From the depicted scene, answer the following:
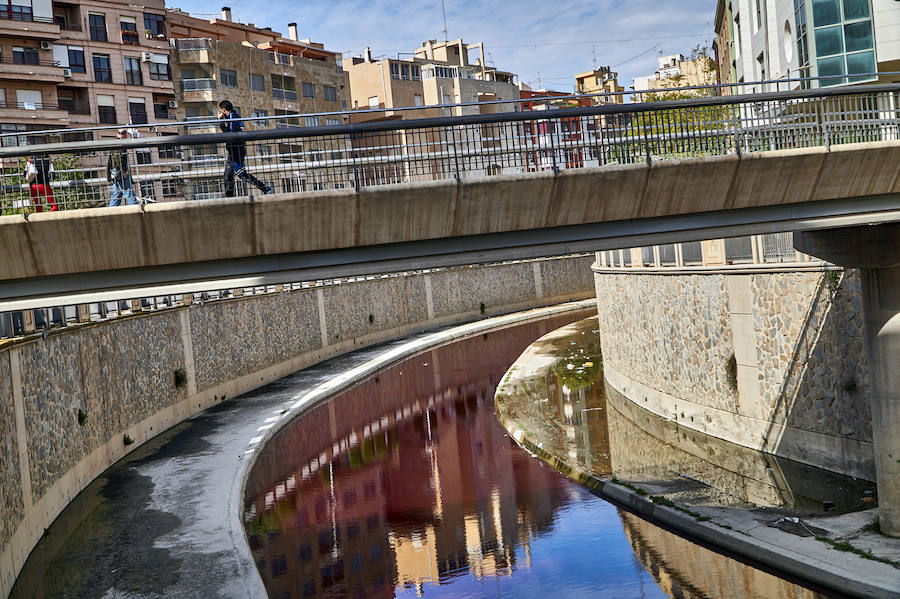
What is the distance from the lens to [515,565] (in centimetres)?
1332

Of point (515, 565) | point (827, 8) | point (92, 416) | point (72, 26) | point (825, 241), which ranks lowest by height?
point (515, 565)

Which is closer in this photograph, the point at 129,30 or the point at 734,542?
the point at 734,542

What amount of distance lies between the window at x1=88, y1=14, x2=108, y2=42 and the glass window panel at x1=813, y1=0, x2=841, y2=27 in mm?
38132

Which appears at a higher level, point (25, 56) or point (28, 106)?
point (25, 56)

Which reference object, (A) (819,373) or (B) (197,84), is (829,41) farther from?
(B) (197,84)

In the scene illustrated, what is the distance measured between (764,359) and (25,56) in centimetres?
3935

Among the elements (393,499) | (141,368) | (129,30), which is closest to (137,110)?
(129,30)

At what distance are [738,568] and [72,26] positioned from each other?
43591 millimetres

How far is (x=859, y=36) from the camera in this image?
59.7 feet

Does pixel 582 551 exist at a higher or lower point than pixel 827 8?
lower

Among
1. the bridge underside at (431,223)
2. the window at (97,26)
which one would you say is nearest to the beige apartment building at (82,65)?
the window at (97,26)

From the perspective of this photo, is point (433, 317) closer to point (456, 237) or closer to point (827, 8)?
point (827, 8)

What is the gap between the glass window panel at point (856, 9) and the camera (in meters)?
18.0

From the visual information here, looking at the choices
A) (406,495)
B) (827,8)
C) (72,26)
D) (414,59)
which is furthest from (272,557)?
(414,59)
